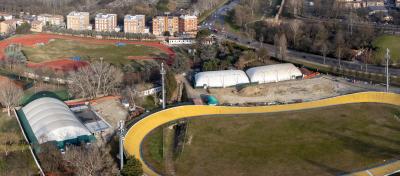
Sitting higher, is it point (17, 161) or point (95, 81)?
point (95, 81)

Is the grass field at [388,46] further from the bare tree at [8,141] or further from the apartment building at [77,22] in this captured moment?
the apartment building at [77,22]

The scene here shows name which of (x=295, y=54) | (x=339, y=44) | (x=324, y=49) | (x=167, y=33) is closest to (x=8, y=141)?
(x=324, y=49)

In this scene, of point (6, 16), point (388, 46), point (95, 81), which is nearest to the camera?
point (95, 81)

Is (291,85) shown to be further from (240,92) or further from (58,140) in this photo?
(58,140)

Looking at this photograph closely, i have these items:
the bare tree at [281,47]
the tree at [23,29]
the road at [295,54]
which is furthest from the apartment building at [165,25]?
the bare tree at [281,47]

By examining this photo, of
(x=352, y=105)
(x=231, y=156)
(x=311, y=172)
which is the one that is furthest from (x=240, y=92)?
(x=311, y=172)

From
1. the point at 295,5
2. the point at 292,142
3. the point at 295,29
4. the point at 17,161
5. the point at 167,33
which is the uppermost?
the point at 295,5

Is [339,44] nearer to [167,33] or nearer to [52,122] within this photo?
[167,33]
